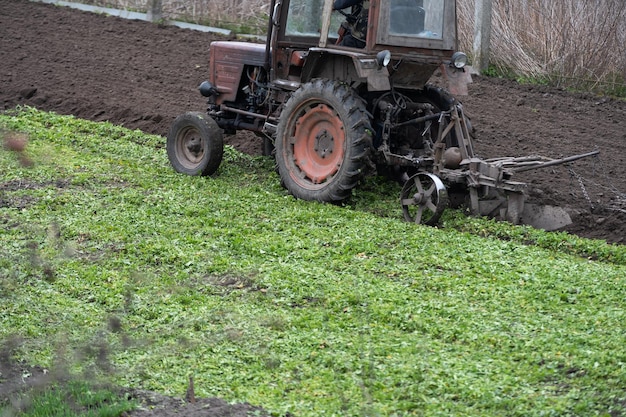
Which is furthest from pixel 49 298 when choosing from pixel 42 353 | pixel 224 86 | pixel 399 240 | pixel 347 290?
pixel 224 86

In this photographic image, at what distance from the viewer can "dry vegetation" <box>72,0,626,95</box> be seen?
582 inches

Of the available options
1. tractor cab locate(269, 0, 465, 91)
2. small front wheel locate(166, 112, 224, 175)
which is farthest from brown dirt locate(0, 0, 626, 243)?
tractor cab locate(269, 0, 465, 91)

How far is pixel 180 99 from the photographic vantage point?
43.5 feet

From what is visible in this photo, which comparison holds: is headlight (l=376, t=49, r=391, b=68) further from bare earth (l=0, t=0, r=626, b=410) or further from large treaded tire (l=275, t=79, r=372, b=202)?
bare earth (l=0, t=0, r=626, b=410)

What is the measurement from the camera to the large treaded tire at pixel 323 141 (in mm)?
8684

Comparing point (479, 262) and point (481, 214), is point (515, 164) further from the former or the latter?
point (479, 262)

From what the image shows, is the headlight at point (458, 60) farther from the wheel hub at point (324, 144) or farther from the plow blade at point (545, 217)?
the plow blade at point (545, 217)

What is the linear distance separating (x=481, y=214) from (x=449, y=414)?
3987mm

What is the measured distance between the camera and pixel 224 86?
1047cm

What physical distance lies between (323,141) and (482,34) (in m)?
7.00

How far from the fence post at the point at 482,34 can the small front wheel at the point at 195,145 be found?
6.72 metres

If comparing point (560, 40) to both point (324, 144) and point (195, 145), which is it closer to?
point (324, 144)

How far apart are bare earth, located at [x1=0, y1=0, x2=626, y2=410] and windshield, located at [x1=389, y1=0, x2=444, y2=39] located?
1.81 m

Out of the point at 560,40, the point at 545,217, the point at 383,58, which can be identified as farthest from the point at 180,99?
the point at 545,217
